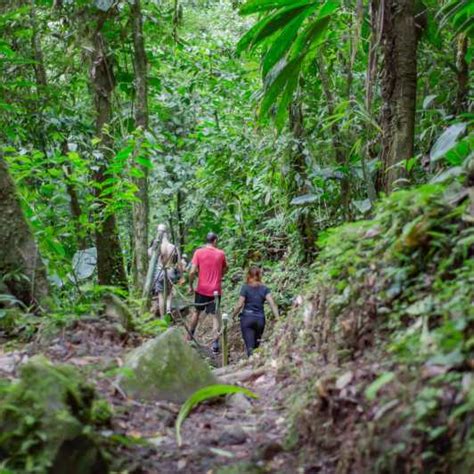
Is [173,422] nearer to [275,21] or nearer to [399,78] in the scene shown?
[399,78]

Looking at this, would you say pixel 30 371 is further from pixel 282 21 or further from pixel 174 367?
pixel 282 21

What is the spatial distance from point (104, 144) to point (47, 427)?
6055mm

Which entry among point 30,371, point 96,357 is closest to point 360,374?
point 30,371

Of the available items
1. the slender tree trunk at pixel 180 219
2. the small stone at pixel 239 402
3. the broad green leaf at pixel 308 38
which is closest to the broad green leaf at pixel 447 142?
the broad green leaf at pixel 308 38

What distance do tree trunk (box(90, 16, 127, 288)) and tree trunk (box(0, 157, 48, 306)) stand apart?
9.07 ft

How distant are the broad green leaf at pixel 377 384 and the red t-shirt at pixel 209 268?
22.6 feet

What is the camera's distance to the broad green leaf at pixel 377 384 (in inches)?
90.5

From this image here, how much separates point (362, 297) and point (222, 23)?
14.5 meters

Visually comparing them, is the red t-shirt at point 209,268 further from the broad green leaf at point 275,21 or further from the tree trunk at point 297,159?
the broad green leaf at point 275,21

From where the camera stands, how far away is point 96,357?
372 centimetres

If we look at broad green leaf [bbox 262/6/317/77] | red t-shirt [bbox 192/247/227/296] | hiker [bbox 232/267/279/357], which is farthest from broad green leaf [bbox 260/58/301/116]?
red t-shirt [bbox 192/247/227/296]

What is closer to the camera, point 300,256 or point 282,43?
point 282,43

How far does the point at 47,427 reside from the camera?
244 cm

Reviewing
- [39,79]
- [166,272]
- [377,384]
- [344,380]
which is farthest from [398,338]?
[166,272]
